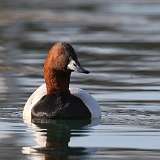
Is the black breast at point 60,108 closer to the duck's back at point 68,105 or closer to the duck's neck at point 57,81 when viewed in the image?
the duck's back at point 68,105

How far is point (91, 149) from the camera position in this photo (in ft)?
31.7

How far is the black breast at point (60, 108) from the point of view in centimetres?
1157

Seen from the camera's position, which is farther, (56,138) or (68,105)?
(68,105)

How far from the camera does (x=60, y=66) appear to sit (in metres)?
11.7

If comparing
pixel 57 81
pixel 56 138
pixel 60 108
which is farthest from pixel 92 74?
pixel 56 138

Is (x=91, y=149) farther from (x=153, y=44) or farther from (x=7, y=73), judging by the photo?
(x=153, y=44)

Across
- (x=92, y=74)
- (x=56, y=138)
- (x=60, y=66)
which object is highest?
(x=60, y=66)

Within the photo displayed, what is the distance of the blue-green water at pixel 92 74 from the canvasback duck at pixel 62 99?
0.54ft

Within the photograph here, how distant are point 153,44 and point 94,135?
7.87 metres

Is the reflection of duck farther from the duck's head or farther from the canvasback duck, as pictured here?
the duck's head

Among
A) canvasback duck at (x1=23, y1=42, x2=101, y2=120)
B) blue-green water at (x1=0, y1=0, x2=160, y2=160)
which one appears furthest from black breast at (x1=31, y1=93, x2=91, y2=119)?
blue-green water at (x1=0, y1=0, x2=160, y2=160)

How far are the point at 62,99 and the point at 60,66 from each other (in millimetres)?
389

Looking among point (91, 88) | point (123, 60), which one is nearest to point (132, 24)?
point (123, 60)

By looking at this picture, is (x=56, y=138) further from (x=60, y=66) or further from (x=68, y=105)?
(x=60, y=66)
